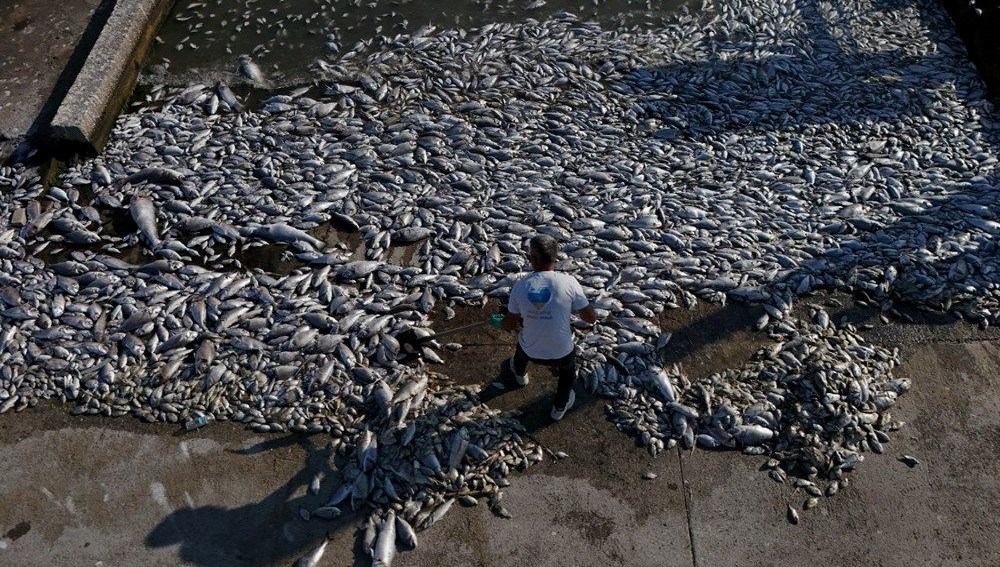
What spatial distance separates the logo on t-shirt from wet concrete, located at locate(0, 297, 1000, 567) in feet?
3.93

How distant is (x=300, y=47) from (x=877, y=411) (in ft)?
23.5

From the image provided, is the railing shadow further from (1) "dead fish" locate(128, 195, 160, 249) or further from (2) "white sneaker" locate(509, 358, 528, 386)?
(1) "dead fish" locate(128, 195, 160, 249)

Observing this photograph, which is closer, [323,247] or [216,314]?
[216,314]

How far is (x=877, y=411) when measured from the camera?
5.67 meters

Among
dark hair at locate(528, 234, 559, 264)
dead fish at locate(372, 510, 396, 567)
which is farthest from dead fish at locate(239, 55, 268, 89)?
dead fish at locate(372, 510, 396, 567)

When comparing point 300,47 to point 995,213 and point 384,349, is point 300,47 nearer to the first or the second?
point 384,349

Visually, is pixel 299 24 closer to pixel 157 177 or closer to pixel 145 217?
pixel 157 177

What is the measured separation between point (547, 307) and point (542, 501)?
4.58 feet

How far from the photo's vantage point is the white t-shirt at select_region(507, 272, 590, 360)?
15.9 ft

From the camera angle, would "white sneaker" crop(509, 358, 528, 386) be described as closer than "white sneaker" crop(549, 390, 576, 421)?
No

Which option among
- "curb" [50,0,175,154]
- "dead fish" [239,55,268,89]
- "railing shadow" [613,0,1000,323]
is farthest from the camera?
"dead fish" [239,55,268,89]

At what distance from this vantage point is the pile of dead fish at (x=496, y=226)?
562cm

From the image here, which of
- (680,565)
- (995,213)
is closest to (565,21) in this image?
(995,213)

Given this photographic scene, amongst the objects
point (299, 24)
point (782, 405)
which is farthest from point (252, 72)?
point (782, 405)
